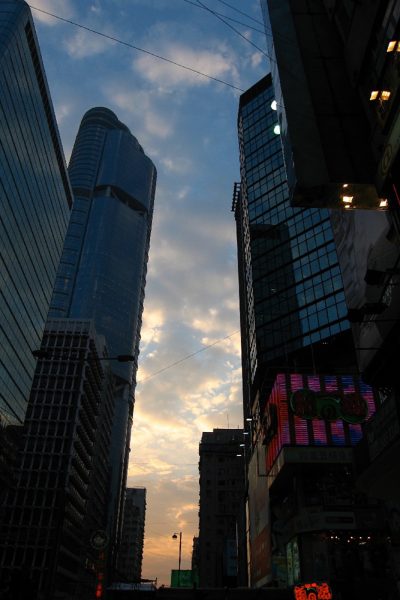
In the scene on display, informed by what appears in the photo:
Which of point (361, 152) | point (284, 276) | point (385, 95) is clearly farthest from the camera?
point (284, 276)

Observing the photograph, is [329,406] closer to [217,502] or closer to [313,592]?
[313,592]

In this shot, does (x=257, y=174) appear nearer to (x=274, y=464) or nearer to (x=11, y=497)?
(x=274, y=464)

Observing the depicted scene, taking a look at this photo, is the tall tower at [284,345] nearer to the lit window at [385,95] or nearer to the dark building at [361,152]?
the dark building at [361,152]

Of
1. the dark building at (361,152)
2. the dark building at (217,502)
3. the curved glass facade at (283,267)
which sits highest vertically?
the curved glass facade at (283,267)

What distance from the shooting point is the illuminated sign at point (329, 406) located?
4488cm

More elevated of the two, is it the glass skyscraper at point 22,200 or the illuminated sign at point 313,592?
the glass skyscraper at point 22,200

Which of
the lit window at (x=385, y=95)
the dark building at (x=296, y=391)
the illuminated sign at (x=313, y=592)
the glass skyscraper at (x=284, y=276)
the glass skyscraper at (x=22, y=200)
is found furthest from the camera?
the glass skyscraper at (x=284, y=276)

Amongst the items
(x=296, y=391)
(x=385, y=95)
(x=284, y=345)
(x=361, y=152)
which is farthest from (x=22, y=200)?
(x=385, y=95)

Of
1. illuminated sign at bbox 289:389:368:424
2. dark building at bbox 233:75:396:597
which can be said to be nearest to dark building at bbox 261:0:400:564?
dark building at bbox 233:75:396:597

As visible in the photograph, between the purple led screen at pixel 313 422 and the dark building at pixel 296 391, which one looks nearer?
the dark building at pixel 296 391

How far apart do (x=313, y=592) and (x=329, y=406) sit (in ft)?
65.9

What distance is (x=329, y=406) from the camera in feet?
157

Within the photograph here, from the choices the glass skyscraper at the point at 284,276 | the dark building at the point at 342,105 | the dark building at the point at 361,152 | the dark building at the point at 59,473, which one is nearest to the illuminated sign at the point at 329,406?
the glass skyscraper at the point at 284,276

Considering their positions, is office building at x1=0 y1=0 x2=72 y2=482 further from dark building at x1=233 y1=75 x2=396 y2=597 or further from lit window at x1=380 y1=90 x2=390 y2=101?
lit window at x1=380 y1=90 x2=390 y2=101
